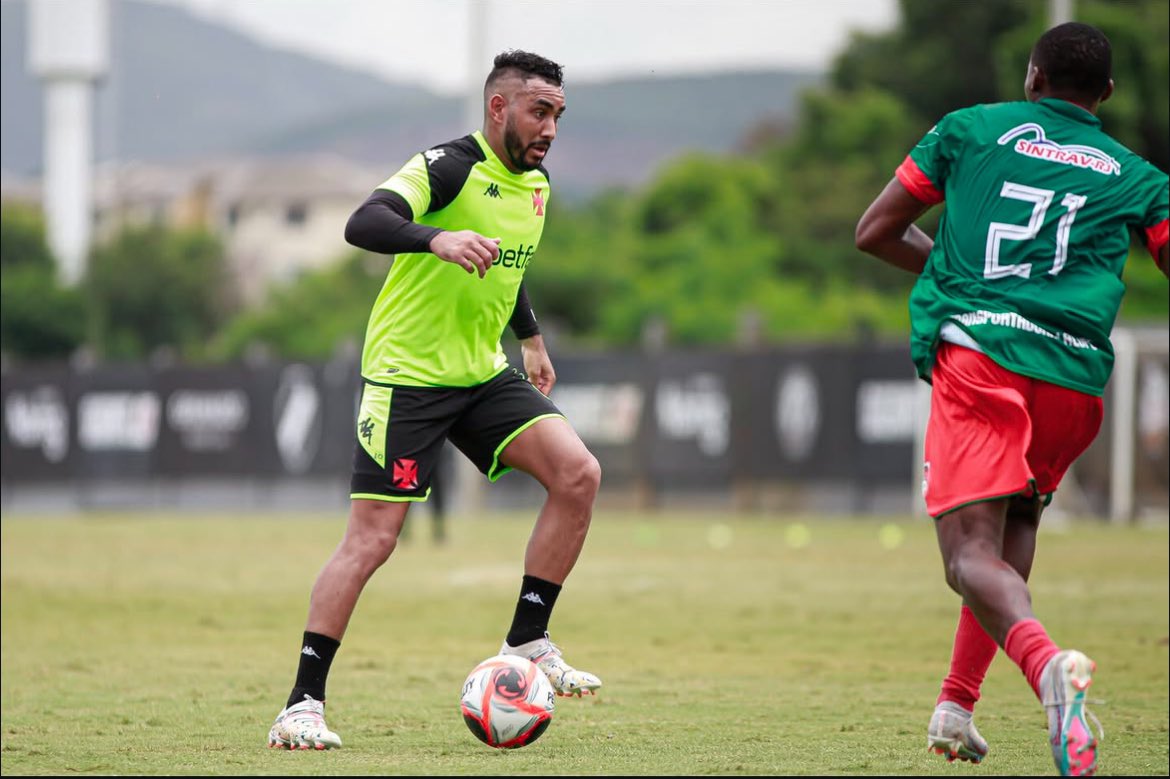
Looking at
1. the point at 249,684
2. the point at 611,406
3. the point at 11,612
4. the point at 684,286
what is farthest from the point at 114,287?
the point at 249,684

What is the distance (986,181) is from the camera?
5227 millimetres

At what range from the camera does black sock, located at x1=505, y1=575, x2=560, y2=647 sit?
21.2 ft

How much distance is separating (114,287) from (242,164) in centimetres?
6036

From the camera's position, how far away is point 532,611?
6480 millimetres

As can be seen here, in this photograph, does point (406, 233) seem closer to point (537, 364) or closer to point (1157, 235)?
point (537, 364)

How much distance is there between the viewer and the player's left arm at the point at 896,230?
5.43m

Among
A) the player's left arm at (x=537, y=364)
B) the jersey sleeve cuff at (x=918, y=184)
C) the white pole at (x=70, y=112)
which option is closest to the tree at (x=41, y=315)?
the white pole at (x=70, y=112)

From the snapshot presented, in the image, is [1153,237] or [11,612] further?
[11,612]

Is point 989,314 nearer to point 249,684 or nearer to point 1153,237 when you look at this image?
point 1153,237

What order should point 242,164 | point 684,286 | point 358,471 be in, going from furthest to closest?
point 242,164, point 684,286, point 358,471

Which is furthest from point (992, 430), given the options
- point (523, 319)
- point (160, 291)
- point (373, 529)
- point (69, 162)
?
point (69, 162)

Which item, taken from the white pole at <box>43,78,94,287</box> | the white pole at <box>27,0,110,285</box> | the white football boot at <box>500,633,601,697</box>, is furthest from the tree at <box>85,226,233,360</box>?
the white football boot at <box>500,633,601,697</box>

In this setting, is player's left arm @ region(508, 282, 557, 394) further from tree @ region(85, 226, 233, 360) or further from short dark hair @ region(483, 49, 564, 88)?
tree @ region(85, 226, 233, 360)

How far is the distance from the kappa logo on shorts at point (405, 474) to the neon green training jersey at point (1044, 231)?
2045mm
